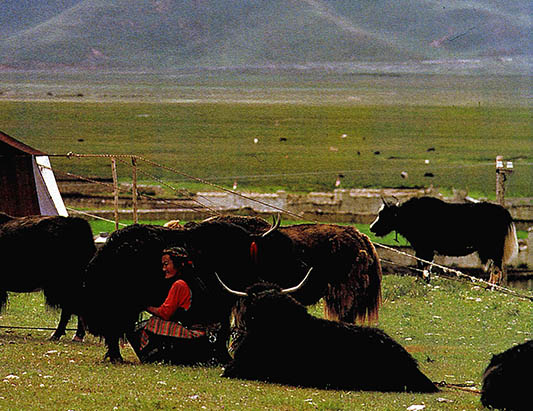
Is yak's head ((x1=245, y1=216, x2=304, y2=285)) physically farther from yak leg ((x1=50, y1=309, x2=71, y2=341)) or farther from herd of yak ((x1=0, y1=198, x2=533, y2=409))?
yak leg ((x1=50, y1=309, x2=71, y2=341))

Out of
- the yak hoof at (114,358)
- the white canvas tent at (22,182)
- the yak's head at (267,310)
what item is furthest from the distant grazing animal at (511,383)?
the white canvas tent at (22,182)

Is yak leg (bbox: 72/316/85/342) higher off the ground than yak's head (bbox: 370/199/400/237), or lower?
lower

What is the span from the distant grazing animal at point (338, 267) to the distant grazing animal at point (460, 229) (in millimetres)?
7700

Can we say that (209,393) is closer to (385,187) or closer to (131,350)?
(131,350)

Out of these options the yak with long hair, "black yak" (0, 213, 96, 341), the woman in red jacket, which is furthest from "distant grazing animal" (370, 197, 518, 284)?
the woman in red jacket

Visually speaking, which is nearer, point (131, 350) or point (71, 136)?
point (131, 350)

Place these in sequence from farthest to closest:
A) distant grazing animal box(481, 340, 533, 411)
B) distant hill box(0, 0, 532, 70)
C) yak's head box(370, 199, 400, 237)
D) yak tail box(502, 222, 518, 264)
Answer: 1. distant hill box(0, 0, 532, 70)
2. yak's head box(370, 199, 400, 237)
3. yak tail box(502, 222, 518, 264)
4. distant grazing animal box(481, 340, 533, 411)

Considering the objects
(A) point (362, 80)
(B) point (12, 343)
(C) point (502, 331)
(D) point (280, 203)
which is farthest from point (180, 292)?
(A) point (362, 80)

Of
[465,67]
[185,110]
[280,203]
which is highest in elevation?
[465,67]

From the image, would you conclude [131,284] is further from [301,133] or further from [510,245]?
[301,133]

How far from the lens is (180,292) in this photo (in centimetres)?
734

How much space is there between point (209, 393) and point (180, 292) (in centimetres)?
152

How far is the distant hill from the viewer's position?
53375 millimetres

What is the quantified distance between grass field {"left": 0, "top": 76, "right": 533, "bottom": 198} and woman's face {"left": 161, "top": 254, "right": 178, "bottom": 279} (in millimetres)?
29130
